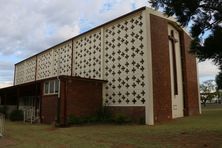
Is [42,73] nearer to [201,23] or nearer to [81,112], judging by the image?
[81,112]

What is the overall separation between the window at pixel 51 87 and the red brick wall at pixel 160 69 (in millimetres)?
6777

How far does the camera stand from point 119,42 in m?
19.7

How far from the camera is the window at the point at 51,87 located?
60.3 ft

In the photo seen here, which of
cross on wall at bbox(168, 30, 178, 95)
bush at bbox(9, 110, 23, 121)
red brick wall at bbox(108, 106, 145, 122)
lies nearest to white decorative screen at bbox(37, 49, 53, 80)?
bush at bbox(9, 110, 23, 121)

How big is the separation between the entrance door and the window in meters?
8.90

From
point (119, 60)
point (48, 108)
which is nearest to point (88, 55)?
point (119, 60)

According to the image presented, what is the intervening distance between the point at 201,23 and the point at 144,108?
897cm

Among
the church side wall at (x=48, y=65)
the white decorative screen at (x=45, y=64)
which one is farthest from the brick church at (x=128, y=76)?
the white decorative screen at (x=45, y=64)

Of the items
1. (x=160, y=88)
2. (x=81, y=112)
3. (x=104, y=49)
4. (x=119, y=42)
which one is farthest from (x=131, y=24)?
(x=81, y=112)

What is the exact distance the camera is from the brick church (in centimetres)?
1755

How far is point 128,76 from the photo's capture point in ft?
60.8

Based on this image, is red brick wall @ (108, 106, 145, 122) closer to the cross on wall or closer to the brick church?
the brick church

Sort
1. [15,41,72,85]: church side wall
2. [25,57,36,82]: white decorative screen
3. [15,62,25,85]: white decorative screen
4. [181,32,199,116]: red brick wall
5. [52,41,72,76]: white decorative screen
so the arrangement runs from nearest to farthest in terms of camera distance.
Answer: [181,32,199,116]: red brick wall, [52,41,72,76]: white decorative screen, [15,41,72,85]: church side wall, [25,57,36,82]: white decorative screen, [15,62,25,85]: white decorative screen

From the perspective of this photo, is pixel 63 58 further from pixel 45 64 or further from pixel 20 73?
pixel 20 73
